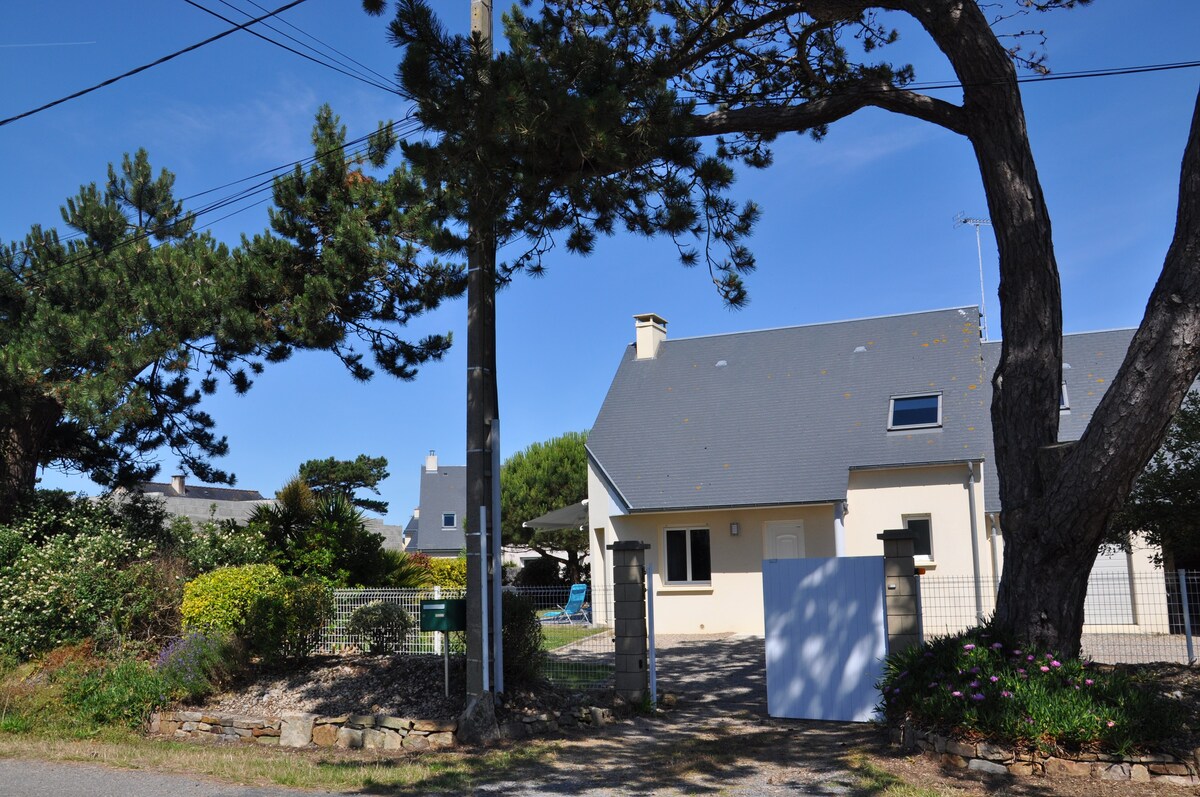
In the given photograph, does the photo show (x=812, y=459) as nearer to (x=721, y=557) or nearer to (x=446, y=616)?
(x=721, y=557)

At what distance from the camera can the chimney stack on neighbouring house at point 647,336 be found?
2595 centimetres

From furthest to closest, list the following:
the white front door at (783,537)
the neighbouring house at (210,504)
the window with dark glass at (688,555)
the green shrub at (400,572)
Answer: the neighbouring house at (210,504) → the window with dark glass at (688,555) → the white front door at (783,537) → the green shrub at (400,572)

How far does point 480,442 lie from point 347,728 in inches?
127

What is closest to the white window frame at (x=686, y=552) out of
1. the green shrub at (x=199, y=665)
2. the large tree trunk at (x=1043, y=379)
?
the green shrub at (x=199, y=665)

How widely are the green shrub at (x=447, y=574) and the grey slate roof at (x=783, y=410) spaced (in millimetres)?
Answer: 3994

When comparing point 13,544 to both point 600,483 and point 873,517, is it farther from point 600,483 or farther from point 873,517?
point 873,517

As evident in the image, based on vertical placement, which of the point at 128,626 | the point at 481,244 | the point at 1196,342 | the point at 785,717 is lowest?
the point at 785,717

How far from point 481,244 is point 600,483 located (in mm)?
Result: 13684

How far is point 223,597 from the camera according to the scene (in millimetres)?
12852

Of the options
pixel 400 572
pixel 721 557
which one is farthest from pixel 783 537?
pixel 400 572

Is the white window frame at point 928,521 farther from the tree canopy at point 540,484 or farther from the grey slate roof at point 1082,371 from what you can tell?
the tree canopy at point 540,484

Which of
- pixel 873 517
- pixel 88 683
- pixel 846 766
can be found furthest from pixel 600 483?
pixel 846 766

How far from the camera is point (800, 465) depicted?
69.9ft

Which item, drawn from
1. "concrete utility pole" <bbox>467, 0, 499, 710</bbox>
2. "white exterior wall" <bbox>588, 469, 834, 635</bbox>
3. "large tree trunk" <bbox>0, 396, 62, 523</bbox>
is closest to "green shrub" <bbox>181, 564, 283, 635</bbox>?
"concrete utility pole" <bbox>467, 0, 499, 710</bbox>
